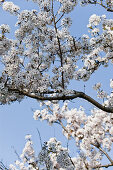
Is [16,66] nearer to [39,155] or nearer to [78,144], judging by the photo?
[39,155]

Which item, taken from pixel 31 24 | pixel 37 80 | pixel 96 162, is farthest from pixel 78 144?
pixel 31 24

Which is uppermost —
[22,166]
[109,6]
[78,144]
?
[109,6]

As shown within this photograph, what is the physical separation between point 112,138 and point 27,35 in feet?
22.0

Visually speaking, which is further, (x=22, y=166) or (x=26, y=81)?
(x=22, y=166)

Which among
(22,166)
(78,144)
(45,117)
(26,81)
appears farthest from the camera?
(22,166)

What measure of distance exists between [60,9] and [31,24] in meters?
0.94

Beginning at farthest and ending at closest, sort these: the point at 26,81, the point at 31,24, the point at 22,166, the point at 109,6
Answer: the point at 22,166 → the point at 109,6 → the point at 31,24 → the point at 26,81

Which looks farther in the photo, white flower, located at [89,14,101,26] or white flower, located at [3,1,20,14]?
white flower, located at [89,14,101,26]

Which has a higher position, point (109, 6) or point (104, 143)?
point (109, 6)

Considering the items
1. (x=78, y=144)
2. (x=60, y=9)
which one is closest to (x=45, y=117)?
(x=78, y=144)

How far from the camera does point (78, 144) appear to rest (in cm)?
1005

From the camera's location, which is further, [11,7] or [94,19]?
[94,19]

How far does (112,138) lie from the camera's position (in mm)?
11125

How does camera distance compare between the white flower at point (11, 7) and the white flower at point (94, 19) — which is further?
the white flower at point (94, 19)
